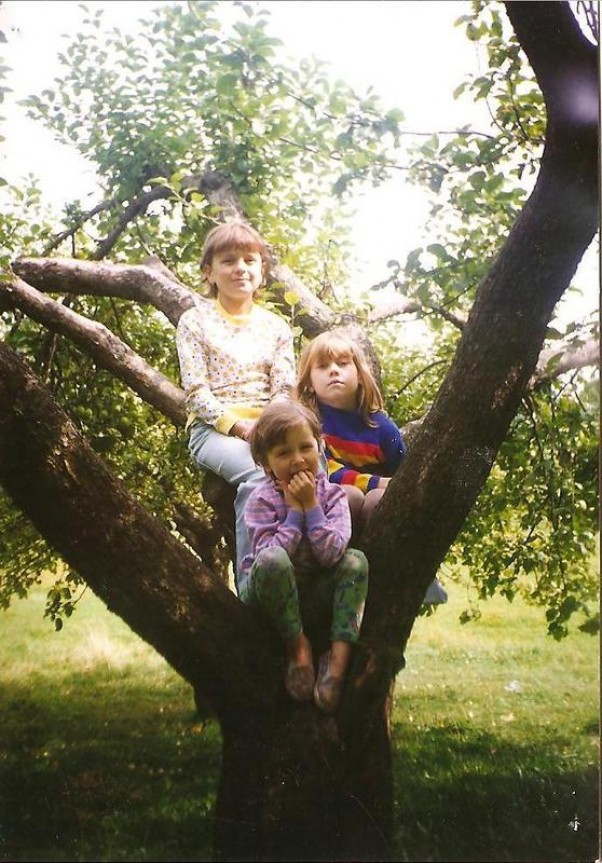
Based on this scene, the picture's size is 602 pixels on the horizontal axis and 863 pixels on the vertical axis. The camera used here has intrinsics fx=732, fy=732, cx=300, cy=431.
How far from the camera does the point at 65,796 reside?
1822 mm

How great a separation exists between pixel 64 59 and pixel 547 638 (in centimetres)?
208

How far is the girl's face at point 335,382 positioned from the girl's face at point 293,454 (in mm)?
213

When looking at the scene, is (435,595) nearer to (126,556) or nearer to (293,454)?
(293,454)

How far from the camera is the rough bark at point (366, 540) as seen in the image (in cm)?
168

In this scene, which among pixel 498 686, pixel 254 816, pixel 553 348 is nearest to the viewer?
pixel 254 816

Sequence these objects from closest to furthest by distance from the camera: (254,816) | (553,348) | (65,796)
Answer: (254,816) < (65,796) < (553,348)

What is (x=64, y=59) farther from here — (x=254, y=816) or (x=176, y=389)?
(x=254, y=816)

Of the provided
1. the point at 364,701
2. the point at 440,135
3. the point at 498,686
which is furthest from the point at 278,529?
the point at 440,135

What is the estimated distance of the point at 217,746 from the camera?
179cm

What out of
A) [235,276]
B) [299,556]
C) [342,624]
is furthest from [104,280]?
[342,624]

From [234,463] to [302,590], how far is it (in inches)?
15.0

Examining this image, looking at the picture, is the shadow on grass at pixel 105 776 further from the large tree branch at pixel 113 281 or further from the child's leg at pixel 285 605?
the large tree branch at pixel 113 281

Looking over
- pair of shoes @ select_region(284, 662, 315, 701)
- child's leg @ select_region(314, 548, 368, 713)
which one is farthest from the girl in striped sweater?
pair of shoes @ select_region(284, 662, 315, 701)

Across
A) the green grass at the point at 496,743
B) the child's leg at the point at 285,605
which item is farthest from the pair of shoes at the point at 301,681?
the green grass at the point at 496,743
